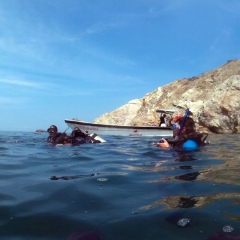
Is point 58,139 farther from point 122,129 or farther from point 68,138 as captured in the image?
point 122,129

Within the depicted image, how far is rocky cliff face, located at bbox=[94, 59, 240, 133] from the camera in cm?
2352

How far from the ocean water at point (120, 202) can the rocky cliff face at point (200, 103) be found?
19.7 metres

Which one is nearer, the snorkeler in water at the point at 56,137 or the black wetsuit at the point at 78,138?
the snorkeler in water at the point at 56,137

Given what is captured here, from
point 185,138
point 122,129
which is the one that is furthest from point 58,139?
point 122,129

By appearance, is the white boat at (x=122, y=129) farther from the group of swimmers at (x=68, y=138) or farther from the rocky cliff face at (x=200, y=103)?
the rocky cliff face at (x=200, y=103)

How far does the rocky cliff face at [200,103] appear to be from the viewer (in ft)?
77.2

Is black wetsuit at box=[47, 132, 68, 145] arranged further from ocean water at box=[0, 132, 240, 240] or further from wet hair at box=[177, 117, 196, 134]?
ocean water at box=[0, 132, 240, 240]

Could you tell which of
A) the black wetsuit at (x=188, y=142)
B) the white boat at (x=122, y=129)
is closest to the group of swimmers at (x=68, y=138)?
the black wetsuit at (x=188, y=142)

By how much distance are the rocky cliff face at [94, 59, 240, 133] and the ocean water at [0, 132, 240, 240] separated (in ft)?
64.6

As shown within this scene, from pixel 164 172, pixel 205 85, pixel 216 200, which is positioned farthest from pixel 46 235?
pixel 205 85

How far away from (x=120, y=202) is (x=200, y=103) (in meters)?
26.4

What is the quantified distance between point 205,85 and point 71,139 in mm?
24044

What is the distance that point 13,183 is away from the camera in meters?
3.96

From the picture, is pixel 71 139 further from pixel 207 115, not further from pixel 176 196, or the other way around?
pixel 207 115
